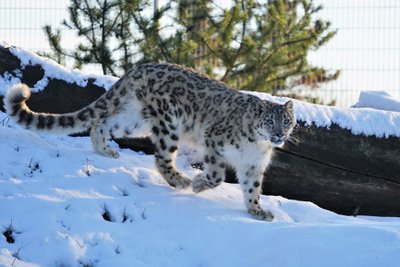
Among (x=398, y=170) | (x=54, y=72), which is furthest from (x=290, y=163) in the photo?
(x=54, y=72)

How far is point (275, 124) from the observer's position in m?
7.42

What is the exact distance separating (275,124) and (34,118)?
2.30 metres

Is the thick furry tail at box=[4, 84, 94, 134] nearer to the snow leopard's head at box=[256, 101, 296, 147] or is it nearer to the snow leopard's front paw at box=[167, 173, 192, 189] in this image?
the snow leopard's front paw at box=[167, 173, 192, 189]

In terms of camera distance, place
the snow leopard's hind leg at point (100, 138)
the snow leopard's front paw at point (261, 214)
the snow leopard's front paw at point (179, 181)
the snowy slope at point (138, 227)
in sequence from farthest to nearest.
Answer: the snow leopard's hind leg at point (100, 138), the snow leopard's front paw at point (179, 181), the snow leopard's front paw at point (261, 214), the snowy slope at point (138, 227)

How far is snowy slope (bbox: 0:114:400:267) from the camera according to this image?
605cm

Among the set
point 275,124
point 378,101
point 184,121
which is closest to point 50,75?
point 184,121

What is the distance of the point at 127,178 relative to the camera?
766cm

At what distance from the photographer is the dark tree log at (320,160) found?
8984 mm

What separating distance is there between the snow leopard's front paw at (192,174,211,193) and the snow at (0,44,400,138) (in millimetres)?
1722

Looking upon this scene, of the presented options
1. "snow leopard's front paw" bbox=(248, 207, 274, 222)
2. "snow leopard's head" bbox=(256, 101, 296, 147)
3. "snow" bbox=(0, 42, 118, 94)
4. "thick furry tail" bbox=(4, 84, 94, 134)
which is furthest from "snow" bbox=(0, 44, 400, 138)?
"snow leopard's front paw" bbox=(248, 207, 274, 222)

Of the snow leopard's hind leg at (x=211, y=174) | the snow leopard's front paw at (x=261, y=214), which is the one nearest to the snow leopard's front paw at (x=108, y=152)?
the snow leopard's hind leg at (x=211, y=174)

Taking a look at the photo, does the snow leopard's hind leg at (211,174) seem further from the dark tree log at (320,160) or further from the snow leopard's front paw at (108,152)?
the dark tree log at (320,160)

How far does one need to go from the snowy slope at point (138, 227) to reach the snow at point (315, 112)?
129 cm

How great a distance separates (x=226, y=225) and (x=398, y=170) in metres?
3.13
